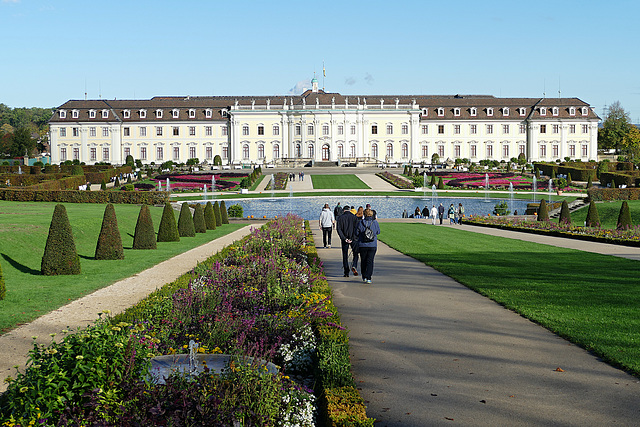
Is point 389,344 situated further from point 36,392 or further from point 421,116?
point 421,116

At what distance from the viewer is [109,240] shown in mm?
15438

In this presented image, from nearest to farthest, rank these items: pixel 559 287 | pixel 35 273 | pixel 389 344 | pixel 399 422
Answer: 1. pixel 399 422
2. pixel 389 344
3. pixel 559 287
4. pixel 35 273

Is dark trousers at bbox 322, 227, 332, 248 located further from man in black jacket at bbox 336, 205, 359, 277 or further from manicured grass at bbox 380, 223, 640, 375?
man in black jacket at bbox 336, 205, 359, 277

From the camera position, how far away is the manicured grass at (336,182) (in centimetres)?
5491

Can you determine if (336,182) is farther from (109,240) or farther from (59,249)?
(59,249)

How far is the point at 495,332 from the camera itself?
7621mm

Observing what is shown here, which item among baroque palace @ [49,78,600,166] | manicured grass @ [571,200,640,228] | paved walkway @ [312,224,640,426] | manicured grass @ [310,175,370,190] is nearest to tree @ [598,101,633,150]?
baroque palace @ [49,78,600,166]

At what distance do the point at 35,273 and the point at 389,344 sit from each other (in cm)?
897

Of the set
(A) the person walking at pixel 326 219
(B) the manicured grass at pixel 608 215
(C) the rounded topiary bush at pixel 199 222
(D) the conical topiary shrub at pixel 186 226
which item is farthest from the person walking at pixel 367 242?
(B) the manicured grass at pixel 608 215

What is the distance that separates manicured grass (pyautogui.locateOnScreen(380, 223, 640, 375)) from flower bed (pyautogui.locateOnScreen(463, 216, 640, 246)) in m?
2.75

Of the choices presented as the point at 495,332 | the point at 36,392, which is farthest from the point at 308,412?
the point at 495,332

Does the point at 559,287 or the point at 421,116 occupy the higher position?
the point at 421,116

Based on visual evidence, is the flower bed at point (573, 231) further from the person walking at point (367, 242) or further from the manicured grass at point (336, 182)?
the manicured grass at point (336, 182)

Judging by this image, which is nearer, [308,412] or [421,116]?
[308,412]
